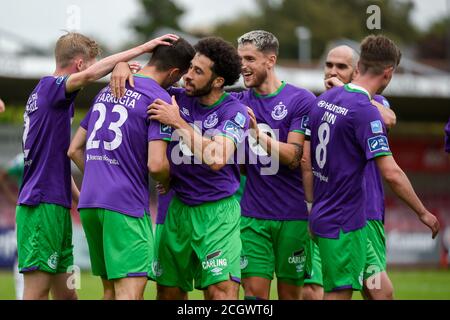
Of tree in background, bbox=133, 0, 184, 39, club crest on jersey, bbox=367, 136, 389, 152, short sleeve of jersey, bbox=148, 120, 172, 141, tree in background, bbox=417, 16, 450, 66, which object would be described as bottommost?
club crest on jersey, bbox=367, 136, 389, 152

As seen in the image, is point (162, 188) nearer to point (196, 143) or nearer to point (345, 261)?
point (196, 143)

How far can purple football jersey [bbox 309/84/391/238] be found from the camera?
282 inches

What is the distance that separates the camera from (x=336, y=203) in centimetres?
736

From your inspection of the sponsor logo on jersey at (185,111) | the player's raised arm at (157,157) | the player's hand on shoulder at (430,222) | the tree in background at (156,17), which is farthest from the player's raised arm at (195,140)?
the tree in background at (156,17)

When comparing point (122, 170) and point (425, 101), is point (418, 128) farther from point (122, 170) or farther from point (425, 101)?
point (122, 170)

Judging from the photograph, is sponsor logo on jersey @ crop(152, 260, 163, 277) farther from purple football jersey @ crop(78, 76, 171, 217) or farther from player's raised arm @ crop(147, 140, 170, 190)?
player's raised arm @ crop(147, 140, 170, 190)

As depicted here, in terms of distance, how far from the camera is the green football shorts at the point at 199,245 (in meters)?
7.36

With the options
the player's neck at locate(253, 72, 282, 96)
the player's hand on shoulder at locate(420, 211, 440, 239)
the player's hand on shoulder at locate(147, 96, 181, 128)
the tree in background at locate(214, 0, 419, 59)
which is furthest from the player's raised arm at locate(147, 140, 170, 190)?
the tree in background at locate(214, 0, 419, 59)

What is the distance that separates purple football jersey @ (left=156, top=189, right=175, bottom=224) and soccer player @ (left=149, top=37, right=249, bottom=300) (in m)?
0.16

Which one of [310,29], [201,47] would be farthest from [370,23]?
[310,29]

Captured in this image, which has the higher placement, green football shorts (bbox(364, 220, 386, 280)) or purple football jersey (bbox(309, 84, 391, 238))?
purple football jersey (bbox(309, 84, 391, 238))

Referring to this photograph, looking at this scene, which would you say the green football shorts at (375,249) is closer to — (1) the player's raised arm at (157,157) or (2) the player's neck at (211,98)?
(2) the player's neck at (211,98)

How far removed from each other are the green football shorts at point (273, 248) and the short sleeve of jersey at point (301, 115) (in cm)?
94
